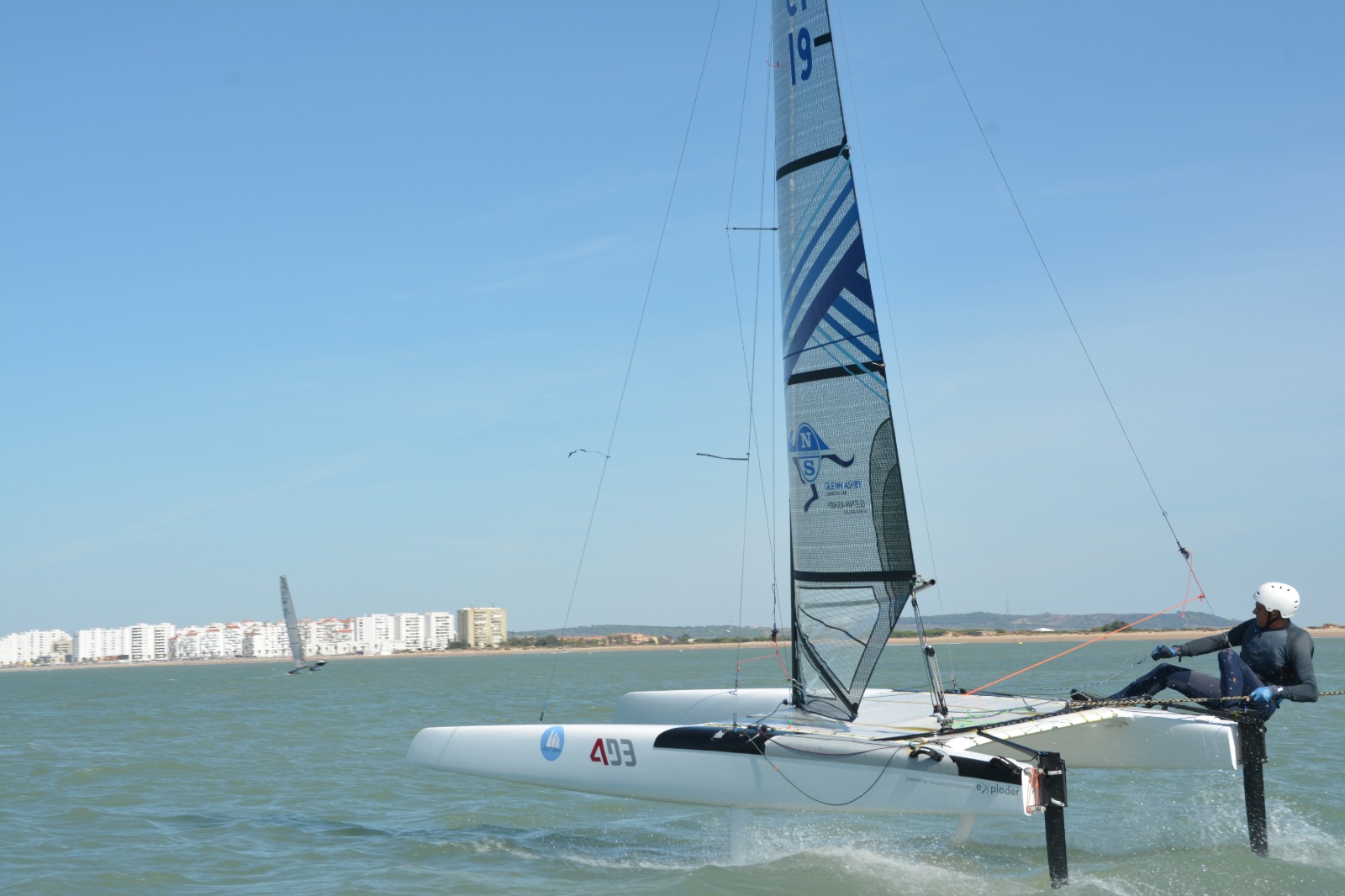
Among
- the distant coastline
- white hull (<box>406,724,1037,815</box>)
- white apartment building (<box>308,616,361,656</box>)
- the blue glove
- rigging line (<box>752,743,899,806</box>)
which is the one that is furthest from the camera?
white apartment building (<box>308,616,361,656</box>)

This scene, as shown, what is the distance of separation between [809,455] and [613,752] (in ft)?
7.51

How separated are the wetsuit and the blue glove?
0.04 ft

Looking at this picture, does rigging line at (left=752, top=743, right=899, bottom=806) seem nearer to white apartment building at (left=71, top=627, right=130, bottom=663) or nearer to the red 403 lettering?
the red 403 lettering

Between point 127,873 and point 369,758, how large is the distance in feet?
18.8

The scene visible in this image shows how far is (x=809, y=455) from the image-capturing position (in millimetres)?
7422

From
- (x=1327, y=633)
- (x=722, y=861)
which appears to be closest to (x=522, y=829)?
(x=722, y=861)

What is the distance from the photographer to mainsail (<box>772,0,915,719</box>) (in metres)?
7.03

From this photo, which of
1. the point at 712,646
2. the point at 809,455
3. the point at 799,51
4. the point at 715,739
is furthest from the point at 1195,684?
the point at 712,646

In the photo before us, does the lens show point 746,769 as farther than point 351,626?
No

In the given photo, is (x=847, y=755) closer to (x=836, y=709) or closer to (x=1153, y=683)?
(x=836, y=709)

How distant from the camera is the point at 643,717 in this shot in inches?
358

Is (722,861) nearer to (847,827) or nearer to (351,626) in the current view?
(847,827)

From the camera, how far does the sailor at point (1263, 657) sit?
6391mm

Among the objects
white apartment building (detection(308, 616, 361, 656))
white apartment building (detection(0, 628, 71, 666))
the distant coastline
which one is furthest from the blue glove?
white apartment building (detection(0, 628, 71, 666))
